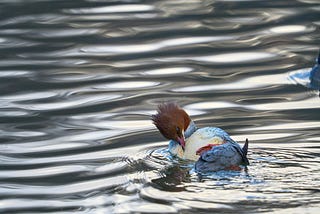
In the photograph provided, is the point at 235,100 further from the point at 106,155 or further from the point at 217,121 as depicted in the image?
the point at 106,155

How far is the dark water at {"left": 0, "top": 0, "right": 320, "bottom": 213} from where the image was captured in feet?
25.8

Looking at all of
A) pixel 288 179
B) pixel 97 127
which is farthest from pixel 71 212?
pixel 97 127

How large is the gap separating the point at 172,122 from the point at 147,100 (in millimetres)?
1836

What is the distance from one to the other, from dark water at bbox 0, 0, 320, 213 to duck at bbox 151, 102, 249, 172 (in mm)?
132

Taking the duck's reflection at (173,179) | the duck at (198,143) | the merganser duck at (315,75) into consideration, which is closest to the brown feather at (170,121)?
the duck at (198,143)

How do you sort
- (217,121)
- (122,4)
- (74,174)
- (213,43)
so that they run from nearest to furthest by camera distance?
(74,174)
(217,121)
(213,43)
(122,4)

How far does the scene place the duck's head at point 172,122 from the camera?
916 cm

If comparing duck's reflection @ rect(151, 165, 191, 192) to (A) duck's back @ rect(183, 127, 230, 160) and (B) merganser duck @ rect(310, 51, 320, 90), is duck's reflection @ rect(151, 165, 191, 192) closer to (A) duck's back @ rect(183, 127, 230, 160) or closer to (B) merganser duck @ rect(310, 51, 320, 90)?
(A) duck's back @ rect(183, 127, 230, 160)

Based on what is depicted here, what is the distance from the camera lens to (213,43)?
13609 millimetres

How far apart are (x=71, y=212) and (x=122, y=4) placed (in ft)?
29.6

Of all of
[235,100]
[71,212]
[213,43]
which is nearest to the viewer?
[71,212]

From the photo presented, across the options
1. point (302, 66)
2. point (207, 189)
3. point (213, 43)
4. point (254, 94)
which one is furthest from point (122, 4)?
point (207, 189)

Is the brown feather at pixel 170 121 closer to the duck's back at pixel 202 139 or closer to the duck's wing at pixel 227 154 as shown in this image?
the duck's back at pixel 202 139

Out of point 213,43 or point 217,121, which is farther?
point 213,43
